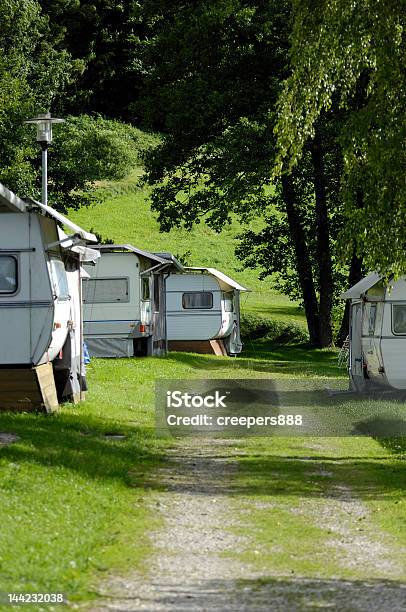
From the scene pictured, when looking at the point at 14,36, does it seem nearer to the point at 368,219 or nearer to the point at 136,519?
the point at 368,219

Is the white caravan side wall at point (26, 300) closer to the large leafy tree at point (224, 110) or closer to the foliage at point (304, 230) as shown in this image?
the large leafy tree at point (224, 110)

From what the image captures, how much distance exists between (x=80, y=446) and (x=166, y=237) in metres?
48.3

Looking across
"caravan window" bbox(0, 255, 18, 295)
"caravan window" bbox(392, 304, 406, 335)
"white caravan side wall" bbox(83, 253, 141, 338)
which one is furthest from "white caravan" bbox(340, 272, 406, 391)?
"white caravan side wall" bbox(83, 253, 141, 338)

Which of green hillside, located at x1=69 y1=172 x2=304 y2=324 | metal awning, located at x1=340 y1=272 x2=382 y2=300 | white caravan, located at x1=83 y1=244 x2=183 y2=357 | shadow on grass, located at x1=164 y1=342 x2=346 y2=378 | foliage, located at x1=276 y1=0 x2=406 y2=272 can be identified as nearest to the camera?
foliage, located at x1=276 y1=0 x2=406 y2=272

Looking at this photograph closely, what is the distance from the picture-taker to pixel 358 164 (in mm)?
12203

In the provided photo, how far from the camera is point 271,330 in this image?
140 ft

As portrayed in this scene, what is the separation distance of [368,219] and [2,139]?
90.1 ft

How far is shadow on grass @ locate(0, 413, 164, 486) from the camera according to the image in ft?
34.8

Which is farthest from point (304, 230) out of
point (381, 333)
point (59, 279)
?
point (59, 279)

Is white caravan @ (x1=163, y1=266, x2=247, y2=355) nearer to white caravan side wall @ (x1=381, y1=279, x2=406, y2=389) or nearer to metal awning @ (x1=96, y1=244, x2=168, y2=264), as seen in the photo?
metal awning @ (x1=96, y1=244, x2=168, y2=264)

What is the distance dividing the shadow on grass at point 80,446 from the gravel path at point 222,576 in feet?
4.46

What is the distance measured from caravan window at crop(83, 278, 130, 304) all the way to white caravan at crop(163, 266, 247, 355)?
6.67 m

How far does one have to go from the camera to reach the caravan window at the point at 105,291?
26.7 m

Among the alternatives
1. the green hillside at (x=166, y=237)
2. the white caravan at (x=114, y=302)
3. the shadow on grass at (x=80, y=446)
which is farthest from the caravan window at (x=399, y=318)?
the green hillside at (x=166, y=237)
